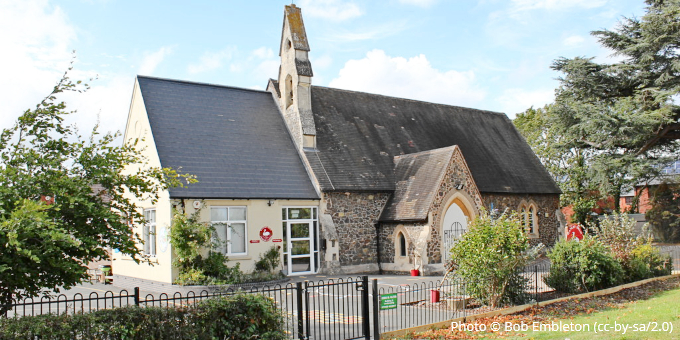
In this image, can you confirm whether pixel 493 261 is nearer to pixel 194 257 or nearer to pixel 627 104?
pixel 194 257

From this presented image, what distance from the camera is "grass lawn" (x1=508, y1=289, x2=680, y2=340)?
1012 cm

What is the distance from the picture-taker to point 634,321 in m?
11.4

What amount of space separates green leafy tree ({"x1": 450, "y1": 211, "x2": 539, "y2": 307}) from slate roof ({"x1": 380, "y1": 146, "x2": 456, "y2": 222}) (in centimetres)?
747

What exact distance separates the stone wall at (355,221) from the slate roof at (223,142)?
3.74 ft

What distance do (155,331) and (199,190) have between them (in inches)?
447

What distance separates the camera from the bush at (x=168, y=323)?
738 cm

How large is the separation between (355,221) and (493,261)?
10.0 metres

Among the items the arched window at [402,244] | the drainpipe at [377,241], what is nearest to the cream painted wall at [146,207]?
the drainpipe at [377,241]

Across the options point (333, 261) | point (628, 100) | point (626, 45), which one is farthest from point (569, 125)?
point (333, 261)

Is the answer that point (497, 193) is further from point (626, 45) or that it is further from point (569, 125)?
point (626, 45)

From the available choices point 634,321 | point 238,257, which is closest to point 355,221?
point 238,257

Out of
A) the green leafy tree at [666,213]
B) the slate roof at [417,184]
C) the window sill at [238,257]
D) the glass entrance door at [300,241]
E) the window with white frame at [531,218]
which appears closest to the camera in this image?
the window sill at [238,257]

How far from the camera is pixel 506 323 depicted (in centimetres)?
1194

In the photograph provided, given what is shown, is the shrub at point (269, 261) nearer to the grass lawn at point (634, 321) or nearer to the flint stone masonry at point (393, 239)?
the flint stone masonry at point (393, 239)
